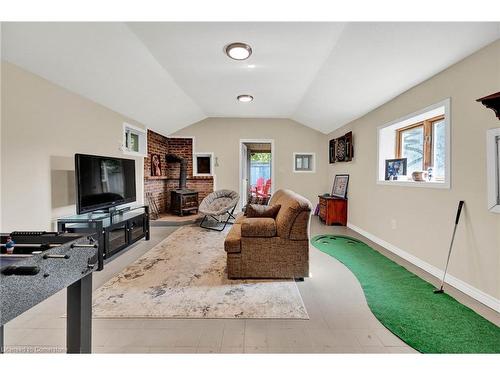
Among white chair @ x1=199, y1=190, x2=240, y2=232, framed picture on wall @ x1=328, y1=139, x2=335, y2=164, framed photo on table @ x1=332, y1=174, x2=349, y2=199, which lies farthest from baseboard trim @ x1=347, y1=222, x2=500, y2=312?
white chair @ x1=199, y1=190, x2=240, y2=232

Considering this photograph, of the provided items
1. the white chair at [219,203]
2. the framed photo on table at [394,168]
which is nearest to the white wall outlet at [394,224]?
the framed photo on table at [394,168]

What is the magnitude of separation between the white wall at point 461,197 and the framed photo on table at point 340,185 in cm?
163

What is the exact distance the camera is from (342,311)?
1886mm

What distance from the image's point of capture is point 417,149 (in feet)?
10.9

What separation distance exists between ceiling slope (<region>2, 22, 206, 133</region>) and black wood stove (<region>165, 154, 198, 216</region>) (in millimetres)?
2001

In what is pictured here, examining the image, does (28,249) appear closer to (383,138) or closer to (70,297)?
(70,297)

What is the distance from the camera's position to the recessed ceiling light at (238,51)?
8.70ft

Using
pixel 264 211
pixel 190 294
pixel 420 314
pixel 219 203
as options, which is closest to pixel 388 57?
pixel 264 211

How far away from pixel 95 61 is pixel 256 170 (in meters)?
7.17

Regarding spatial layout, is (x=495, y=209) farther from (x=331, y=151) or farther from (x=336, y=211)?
(x=331, y=151)

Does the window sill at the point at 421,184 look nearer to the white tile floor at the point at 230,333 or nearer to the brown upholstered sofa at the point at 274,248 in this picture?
the white tile floor at the point at 230,333

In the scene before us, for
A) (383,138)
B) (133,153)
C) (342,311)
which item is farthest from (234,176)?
(342,311)

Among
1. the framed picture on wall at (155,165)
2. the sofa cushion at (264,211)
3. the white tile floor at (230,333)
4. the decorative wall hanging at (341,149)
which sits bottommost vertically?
the white tile floor at (230,333)
